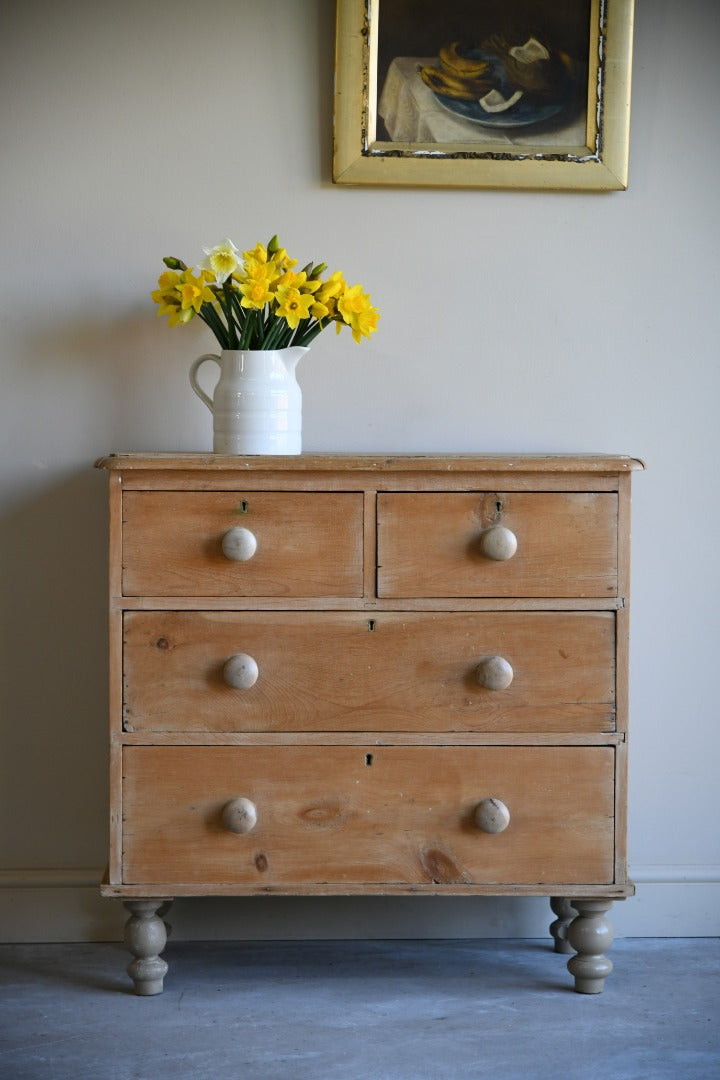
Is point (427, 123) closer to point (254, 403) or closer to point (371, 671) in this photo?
point (254, 403)

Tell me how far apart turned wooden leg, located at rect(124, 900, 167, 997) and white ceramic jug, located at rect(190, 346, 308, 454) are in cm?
86

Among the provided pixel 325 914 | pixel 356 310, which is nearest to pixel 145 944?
pixel 325 914

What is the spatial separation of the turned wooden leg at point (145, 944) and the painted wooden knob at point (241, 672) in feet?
1.45

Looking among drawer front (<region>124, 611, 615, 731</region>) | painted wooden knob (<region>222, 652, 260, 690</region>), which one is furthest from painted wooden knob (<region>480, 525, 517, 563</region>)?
painted wooden knob (<region>222, 652, 260, 690</region>)

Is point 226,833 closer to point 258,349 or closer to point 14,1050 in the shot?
point 14,1050

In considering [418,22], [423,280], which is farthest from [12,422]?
[418,22]

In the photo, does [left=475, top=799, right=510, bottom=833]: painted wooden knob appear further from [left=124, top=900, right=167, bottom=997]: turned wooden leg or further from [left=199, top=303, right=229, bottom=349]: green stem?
[left=199, top=303, right=229, bottom=349]: green stem

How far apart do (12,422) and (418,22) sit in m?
1.19

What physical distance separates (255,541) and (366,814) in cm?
52

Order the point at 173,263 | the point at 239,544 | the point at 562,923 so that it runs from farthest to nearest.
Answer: the point at 562,923, the point at 173,263, the point at 239,544

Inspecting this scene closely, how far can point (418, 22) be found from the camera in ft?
7.31

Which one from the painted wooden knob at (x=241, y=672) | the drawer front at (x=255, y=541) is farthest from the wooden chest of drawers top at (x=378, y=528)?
the painted wooden knob at (x=241, y=672)

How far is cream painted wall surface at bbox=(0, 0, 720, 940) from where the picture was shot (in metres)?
2.24

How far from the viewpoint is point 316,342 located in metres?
2.29
